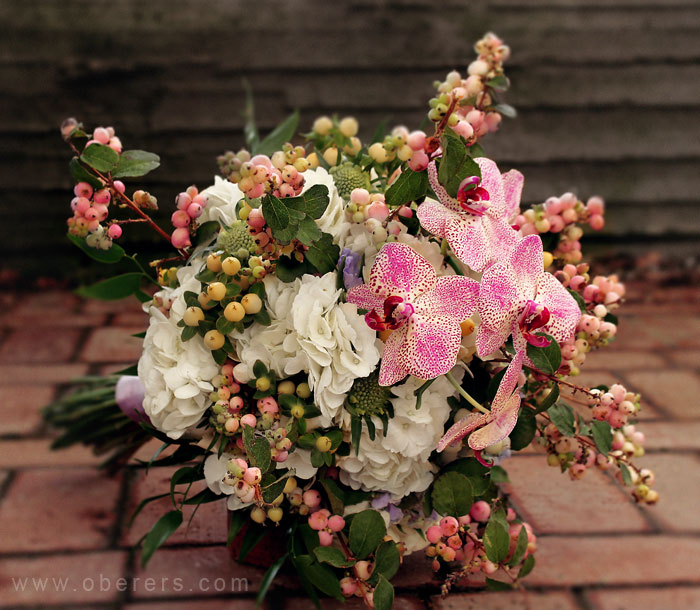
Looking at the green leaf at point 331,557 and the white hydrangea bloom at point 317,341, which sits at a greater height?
the white hydrangea bloom at point 317,341

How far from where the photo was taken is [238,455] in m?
0.84

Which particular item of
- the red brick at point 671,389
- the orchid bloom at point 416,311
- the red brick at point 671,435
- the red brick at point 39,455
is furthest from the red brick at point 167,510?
the red brick at point 671,389

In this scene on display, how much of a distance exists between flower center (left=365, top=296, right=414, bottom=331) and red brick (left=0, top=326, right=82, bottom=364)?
1.30 metres

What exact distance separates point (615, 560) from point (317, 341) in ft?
2.04

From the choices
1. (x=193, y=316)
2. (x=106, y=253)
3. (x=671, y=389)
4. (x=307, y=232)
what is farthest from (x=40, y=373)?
(x=671, y=389)

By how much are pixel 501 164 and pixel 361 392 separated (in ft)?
5.72

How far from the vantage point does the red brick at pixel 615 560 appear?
1.04 meters

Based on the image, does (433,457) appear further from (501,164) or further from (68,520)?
(501,164)

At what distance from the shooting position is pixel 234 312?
→ 2.56ft

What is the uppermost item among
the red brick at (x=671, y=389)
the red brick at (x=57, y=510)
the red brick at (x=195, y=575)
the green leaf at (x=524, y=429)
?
the green leaf at (x=524, y=429)

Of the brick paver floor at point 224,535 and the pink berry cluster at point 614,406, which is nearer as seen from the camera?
the pink berry cluster at point 614,406

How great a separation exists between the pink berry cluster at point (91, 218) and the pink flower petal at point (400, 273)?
0.30 m

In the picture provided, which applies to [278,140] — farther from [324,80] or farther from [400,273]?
[324,80]

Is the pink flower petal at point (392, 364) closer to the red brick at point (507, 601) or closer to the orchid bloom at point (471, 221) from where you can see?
the orchid bloom at point (471, 221)
